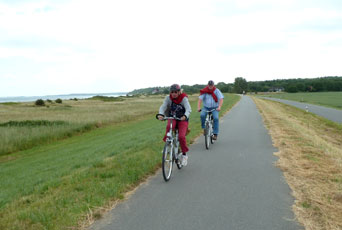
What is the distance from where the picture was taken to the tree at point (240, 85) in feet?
542

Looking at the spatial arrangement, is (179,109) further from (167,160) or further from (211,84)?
(211,84)

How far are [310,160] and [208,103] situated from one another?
3.85 meters

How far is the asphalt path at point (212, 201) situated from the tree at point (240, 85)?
535 ft

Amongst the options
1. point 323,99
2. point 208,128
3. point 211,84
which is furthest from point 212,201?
point 323,99

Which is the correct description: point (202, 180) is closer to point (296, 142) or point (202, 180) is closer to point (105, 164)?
point (105, 164)

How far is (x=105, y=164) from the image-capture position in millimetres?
7293

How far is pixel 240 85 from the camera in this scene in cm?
16588

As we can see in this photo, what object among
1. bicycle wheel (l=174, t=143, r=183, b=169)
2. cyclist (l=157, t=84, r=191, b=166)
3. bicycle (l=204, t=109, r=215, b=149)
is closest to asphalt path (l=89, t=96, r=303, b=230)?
bicycle wheel (l=174, t=143, r=183, b=169)

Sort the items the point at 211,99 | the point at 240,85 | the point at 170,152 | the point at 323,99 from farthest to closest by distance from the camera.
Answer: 1. the point at 240,85
2. the point at 323,99
3. the point at 211,99
4. the point at 170,152

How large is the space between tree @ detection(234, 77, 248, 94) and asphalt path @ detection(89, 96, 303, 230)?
163 metres

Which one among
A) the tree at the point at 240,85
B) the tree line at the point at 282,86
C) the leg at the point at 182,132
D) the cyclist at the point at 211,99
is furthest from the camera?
the tree at the point at 240,85

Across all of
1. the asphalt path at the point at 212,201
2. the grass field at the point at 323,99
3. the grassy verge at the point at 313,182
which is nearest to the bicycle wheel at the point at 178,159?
the asphalt path at the point at 212,201

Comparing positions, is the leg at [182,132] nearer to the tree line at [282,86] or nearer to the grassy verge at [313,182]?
the grassy verge at [313,182]

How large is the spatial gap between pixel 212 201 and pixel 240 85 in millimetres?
167352
